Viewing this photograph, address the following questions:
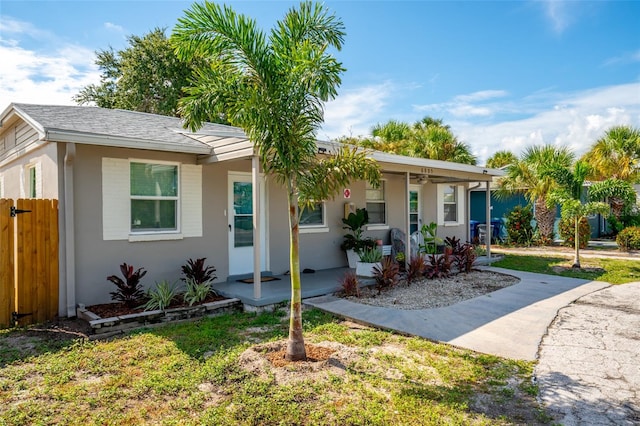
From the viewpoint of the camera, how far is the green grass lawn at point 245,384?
→ 316 centimetres

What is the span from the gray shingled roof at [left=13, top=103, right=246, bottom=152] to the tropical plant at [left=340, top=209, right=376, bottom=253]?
12.0ft

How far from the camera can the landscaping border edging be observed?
5.32 metres

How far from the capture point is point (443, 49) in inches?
439

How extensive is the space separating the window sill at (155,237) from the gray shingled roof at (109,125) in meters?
1.54

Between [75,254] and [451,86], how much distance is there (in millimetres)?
13197

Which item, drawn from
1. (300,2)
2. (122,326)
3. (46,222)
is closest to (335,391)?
(122,326)

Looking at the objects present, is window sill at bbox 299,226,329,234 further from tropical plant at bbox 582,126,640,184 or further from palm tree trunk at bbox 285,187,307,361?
tropical plant at bbox 582,126,640,184

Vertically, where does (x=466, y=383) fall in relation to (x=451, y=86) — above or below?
below

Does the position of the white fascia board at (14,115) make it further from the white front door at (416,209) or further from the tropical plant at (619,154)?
the tropical plant at (619,154)

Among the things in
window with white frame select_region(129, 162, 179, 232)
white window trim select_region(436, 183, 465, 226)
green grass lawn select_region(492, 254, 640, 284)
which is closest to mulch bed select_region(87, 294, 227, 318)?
window with white frame select_region(129, 162, 179, 232)

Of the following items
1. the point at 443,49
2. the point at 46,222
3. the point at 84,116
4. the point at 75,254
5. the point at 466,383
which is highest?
the point at 443,49

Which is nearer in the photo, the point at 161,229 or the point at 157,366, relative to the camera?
the point at 157,366

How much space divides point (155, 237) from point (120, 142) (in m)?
1.75

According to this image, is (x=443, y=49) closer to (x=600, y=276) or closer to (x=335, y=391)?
(x=600, y=276)
